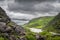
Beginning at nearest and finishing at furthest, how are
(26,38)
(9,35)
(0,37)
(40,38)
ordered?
(0,37) → (9,35) → (26,38) → (40,38)

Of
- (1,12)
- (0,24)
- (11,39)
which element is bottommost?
(11,39)

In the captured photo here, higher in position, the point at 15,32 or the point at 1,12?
the point at 1,12

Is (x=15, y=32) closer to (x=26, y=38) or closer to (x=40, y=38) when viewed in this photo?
(x=26, y=38)

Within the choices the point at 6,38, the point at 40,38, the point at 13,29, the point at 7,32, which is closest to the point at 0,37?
the point at 6,38

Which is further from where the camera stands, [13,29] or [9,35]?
[13,29]

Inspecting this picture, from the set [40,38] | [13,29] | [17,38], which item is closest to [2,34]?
[17,38]

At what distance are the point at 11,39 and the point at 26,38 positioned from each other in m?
18.8

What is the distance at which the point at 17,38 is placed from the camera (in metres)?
135

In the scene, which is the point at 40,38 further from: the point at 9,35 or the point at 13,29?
the point at 9,35

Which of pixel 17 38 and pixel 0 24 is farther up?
pixel 0 24

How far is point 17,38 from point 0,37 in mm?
14973

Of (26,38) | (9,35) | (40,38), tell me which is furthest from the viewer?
(40,38)

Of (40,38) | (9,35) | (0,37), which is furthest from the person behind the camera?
(40,38)

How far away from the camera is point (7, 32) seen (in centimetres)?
13538
